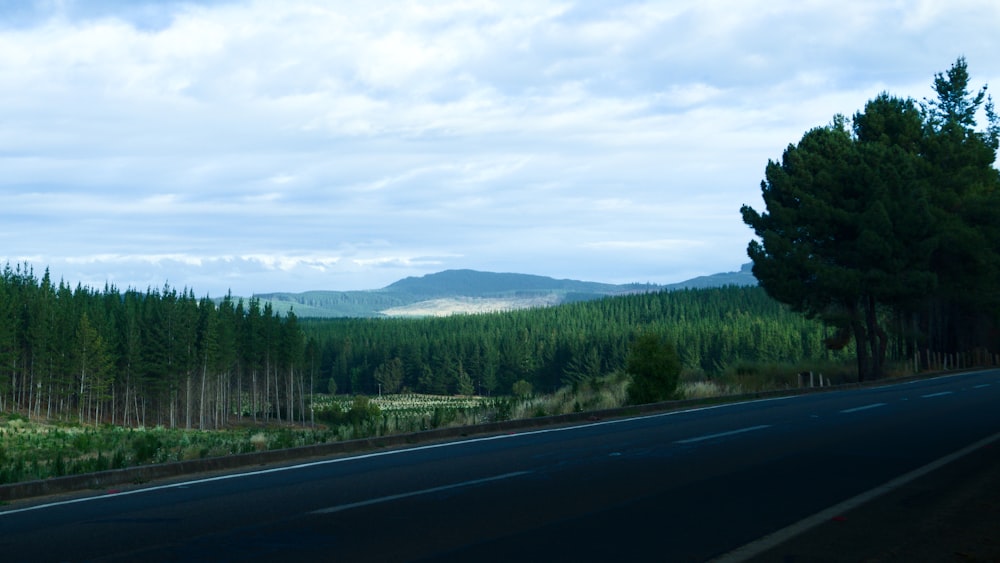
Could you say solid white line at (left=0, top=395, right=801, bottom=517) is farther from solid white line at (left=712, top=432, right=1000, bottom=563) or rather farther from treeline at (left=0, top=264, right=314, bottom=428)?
treeline at (left=0, top=264, right=314, bottom=428)

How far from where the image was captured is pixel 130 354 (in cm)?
10919

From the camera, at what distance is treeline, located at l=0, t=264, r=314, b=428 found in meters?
102

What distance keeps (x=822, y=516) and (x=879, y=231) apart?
37.9 meters

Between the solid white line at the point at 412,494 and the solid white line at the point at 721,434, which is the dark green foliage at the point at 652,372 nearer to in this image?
the solid white line at the point at 721,434

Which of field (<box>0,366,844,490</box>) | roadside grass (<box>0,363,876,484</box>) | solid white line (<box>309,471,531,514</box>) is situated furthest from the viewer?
roadside grass (<box>0,363,876,484</box>)

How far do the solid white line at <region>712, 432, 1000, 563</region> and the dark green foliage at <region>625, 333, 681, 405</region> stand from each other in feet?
46.4

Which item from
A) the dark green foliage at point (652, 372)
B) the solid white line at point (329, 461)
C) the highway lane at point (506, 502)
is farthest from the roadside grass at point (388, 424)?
the highway lane at point (506, 502)

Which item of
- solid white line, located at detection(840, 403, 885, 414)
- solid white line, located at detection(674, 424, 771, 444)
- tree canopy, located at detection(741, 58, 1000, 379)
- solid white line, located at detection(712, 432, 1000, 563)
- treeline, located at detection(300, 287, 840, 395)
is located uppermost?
tree canopy, located at detection(741, 58, 1000, 379)

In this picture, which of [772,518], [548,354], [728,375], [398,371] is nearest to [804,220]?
[728,375]

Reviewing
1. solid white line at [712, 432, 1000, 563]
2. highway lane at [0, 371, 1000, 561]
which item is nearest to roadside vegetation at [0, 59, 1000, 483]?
highway lane at [0, 371, 1000, 561]

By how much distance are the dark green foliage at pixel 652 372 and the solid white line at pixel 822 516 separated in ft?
46.4

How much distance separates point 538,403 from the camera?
24641 mm

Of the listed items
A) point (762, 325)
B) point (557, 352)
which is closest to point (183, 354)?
point (557, 352)

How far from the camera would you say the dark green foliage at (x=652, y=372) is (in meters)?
27.2
